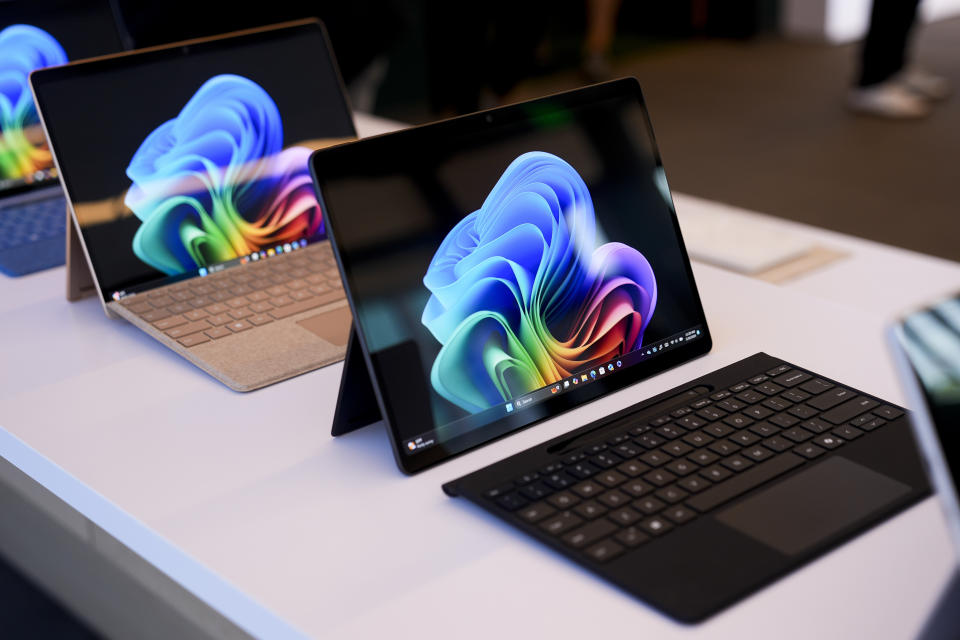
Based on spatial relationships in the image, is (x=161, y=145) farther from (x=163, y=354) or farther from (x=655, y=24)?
(x=655, y=24)

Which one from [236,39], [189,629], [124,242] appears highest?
[236,39]

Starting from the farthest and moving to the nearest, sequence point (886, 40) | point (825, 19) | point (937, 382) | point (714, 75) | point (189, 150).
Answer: point (825, 19) < point (714, 75) < point (886, 40) < point (189, 150) < point (937, 382)

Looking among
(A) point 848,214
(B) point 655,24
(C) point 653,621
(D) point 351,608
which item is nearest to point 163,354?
(D) point 351,608

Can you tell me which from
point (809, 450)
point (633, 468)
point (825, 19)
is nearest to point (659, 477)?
point (633, 468)

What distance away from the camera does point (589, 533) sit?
69cm

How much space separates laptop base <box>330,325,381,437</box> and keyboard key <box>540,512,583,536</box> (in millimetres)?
222

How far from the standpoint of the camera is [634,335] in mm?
912

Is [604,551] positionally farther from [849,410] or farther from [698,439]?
[849,410]

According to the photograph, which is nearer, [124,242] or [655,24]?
[124,242]

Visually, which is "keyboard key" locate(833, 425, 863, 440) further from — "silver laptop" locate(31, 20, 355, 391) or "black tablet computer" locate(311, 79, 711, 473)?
"silver laptop" locate(31, 20, 355, 391)

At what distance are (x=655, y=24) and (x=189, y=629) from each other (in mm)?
5062

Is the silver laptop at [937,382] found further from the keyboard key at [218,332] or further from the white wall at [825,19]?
the white wall at [825,19]

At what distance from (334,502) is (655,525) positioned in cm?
24

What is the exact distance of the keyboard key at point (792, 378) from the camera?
0.88 meters
